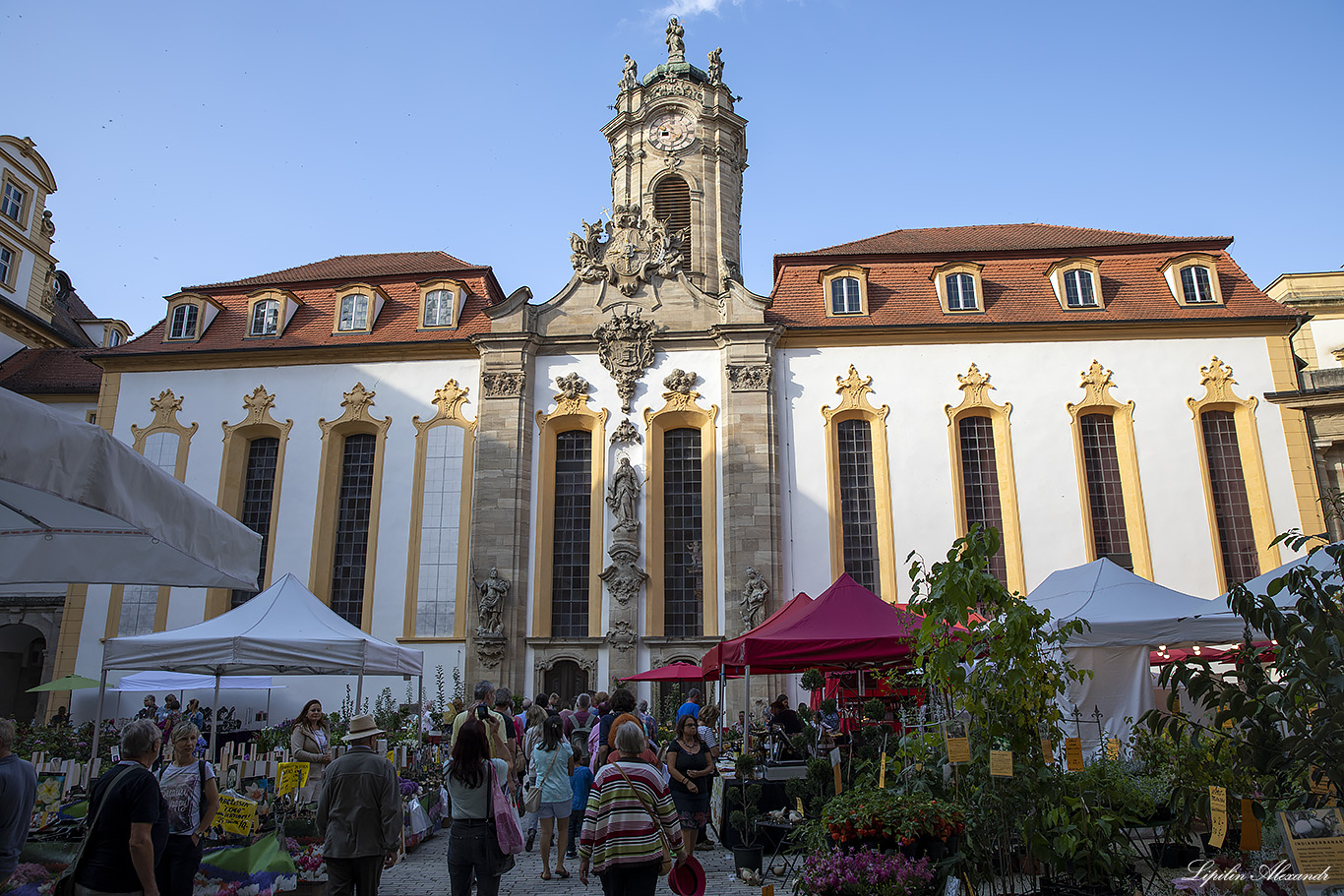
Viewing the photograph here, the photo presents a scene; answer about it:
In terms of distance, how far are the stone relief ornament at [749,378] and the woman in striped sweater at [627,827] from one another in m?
15.5

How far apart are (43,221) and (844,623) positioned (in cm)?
3223

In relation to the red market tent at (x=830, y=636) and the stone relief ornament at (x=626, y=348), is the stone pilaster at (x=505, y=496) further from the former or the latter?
the red market tent at (x=830, y=636)

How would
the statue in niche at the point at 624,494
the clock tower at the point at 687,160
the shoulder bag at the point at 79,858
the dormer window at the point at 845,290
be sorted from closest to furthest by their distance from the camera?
the shoulder bag at the point at 79,858
the statue in niche at the point at 624,494
the dormer window at the point at 845,290
the clock tower at the point at 687,160

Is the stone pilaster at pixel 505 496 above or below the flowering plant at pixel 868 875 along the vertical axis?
above

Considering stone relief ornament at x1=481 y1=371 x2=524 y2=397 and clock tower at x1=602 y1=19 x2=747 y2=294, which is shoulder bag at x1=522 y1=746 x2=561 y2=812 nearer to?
stone relief ornament at x1=481 y1=371 x2=524 y2=397

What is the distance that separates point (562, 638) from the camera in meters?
19.7

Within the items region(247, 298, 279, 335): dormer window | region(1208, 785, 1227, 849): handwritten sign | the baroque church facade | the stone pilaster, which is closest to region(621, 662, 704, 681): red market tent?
the baroque church facade

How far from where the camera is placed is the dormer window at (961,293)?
2162cm

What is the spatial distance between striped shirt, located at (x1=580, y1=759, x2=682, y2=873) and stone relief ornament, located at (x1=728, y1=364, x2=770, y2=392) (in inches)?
610

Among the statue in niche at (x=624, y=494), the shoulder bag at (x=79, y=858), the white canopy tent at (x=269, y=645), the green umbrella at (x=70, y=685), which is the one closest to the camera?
the shoulder bag at (x=79, y=858)

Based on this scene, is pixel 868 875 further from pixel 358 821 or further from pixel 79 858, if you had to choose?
pixel 79 858

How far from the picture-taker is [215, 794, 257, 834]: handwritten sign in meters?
7.29

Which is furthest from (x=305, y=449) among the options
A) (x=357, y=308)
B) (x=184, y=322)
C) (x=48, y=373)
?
(x=48, y=373)

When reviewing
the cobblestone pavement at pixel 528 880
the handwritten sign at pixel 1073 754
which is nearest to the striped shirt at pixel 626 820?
the handwritten sign at pixel 1073 754
